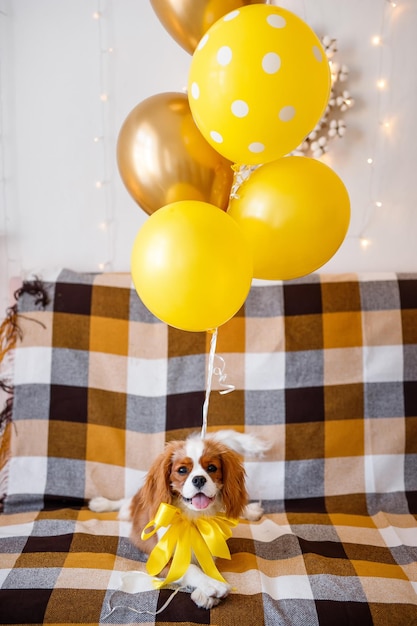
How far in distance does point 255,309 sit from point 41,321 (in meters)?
0.71

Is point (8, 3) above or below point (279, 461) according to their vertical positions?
above

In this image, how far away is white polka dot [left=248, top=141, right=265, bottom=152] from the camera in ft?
3.73

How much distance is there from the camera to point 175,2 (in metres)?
1.25

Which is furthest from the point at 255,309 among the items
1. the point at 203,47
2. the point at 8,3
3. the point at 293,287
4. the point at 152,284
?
the point at 8,3

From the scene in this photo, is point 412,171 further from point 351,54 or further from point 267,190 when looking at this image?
point 267,190

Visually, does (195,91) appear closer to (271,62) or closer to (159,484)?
(271,62)

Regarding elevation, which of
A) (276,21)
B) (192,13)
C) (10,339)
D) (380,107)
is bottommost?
(10,339)

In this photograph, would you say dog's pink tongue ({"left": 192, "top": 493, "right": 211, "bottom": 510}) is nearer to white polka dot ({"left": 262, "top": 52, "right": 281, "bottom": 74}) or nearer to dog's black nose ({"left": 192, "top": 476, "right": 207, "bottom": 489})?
dog's black nose ({"left": 192, "top": 476, "right": 207, "bottom": 489})

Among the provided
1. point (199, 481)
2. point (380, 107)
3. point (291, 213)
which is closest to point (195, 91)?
point (291, 213)

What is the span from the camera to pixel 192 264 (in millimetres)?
1108

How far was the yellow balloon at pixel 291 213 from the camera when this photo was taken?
Result: 1216mm

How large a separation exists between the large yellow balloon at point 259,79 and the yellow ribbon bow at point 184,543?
89 cm

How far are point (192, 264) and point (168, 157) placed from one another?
0.28 m

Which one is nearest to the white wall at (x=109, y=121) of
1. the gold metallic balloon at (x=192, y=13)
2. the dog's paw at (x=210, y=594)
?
the gold metallic balloon at (x=192, y=13)
